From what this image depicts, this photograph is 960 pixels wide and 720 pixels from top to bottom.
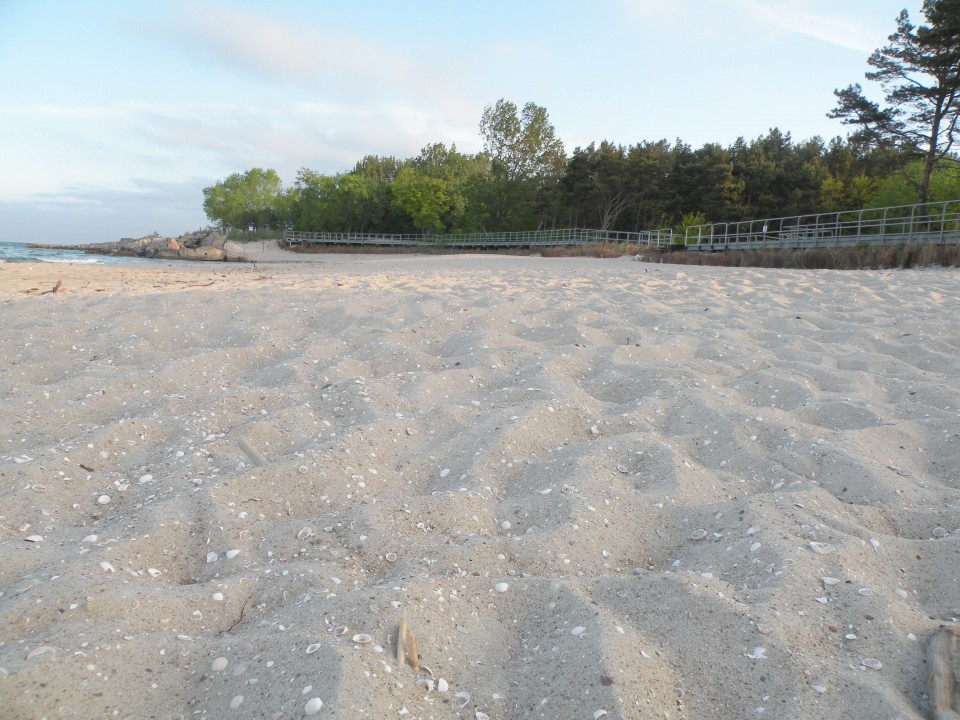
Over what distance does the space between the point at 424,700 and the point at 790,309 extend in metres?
5.07

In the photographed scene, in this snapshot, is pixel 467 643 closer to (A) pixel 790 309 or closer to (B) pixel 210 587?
(B) pixel 210 587

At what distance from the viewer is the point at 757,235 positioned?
18328mm

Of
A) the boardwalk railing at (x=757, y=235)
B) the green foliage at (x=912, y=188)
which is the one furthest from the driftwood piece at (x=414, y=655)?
the green foliage at (x=912, y=188)

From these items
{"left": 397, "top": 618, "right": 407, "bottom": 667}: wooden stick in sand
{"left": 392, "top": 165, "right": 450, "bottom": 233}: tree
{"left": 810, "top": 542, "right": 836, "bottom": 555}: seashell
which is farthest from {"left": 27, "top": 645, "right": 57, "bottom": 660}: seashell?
{"left": 392, "top": 165, "right": 450, "bottom": 233}: tree

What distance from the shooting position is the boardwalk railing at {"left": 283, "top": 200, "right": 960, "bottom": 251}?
13576 millimetres

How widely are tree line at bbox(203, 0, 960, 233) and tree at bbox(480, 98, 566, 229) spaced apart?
0.26ft

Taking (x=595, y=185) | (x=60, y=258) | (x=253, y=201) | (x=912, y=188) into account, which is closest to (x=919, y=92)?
(x=912, y=188)

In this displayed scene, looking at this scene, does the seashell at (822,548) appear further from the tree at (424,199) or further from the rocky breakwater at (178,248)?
the tree at (424,199)

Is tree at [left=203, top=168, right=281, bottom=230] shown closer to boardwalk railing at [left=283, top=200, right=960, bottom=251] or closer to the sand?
boardwalk railing at [left=283, top=200, right=960, bottom=251]

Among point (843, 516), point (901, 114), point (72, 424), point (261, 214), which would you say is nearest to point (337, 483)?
point (72, 424)

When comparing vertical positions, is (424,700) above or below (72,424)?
below

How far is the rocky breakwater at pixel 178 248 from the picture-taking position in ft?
131

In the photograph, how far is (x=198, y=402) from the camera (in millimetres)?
2766

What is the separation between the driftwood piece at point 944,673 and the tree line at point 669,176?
24923 mm
